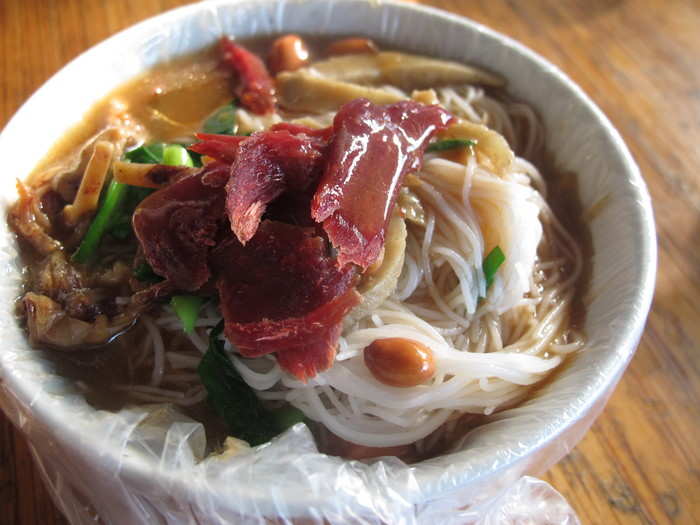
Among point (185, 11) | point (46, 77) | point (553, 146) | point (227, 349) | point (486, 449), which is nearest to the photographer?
point (486, 449)

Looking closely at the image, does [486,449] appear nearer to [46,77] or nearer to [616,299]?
[616,299]

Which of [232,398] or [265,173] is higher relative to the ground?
[265,173]

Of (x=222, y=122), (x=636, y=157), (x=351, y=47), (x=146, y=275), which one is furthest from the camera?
(x=636, y=157)

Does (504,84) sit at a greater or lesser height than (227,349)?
greater

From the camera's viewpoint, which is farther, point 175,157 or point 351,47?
point 351,47

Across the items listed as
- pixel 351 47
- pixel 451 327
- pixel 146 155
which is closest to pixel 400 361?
pixel 451 327

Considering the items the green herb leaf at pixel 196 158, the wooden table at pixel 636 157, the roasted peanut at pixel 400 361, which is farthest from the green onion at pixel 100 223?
the roasted peanut at pixel 400 361

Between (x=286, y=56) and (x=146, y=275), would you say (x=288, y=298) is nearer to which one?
(x=146, y=275)

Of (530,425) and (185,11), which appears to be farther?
(185,11)

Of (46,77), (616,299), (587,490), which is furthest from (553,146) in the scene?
(46,77)
